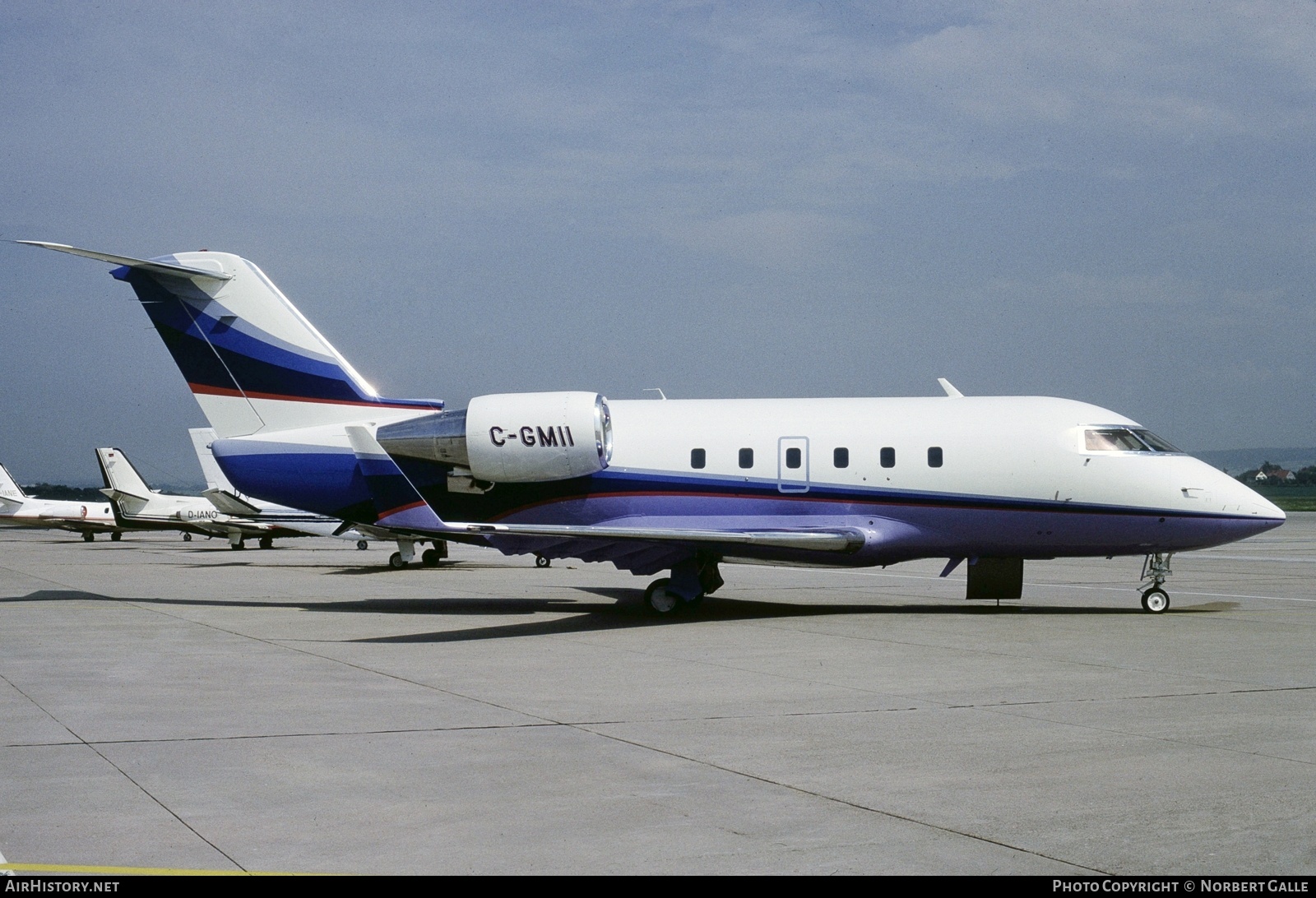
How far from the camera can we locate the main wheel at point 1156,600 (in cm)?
1867

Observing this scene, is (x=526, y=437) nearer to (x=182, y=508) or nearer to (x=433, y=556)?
(x=433, y=556)

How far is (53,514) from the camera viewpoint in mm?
64688

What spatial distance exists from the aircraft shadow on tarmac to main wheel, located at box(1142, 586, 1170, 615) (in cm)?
19

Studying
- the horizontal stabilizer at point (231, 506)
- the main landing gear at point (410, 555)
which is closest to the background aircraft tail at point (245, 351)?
the main landing gear at point (410, 555)

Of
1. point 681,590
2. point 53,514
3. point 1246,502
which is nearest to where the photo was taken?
point 1246,502

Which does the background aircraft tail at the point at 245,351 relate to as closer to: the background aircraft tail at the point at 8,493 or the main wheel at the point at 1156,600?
the main wheel at the point at 1156,600

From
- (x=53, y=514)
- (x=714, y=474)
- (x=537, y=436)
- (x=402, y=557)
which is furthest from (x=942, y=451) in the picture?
(x=53, y=514)

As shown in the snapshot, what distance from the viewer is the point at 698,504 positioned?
63.0 ft

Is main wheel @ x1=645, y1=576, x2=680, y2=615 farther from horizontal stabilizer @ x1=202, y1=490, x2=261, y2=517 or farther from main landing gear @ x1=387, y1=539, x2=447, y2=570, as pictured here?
horizontal stabilizer @ x1=202, y1=490, x2=261, y2=517

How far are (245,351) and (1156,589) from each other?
1513 cm

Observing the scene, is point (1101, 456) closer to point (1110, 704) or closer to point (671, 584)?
point (671, 584)

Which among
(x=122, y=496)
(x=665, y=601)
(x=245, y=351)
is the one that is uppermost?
(x=245, y=351)

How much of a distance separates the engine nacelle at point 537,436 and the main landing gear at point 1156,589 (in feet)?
27.8
